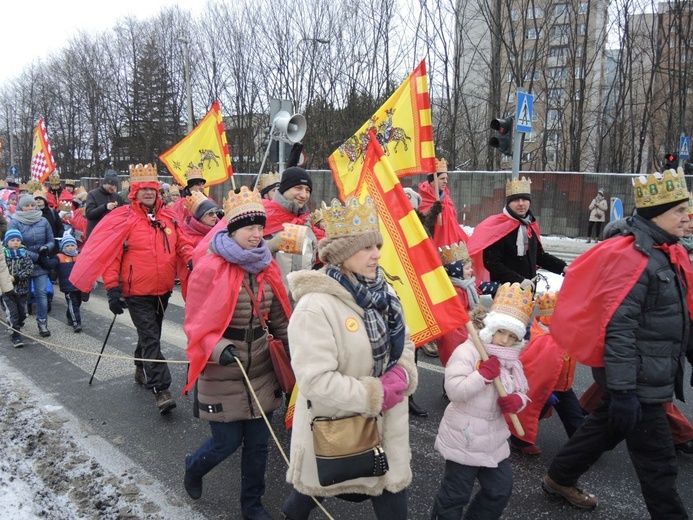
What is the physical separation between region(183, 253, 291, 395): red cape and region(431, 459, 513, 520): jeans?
5.13ft

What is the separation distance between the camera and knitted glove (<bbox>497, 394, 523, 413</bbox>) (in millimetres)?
2801

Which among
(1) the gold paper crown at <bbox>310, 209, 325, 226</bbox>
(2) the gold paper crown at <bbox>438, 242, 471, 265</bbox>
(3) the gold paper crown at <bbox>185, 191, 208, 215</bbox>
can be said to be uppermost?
(3) the gold paper crown at <bbox>185, 191, 208, 215</bbox>

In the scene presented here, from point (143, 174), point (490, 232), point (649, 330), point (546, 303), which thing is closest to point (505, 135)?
point (490, 232)

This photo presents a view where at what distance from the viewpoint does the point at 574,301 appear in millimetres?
3154

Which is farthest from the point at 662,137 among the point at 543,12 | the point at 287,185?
the point at 287,185

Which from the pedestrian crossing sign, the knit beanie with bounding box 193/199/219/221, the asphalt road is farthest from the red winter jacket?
the pedestrian crossing sign

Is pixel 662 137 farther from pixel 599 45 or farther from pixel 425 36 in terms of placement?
pixel 425 36

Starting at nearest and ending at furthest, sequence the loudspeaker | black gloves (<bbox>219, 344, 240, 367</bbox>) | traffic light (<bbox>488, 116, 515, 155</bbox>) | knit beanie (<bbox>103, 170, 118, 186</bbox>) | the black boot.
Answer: black gloves (<bbox>219, 344, 240, 367</bbox>) → the black boot → knit beanie (<bbox>103, 170, 118, 186</bbox>) → the loudspeaker → traffic light (<bbox>488, 116, 515, 155</bbox>)

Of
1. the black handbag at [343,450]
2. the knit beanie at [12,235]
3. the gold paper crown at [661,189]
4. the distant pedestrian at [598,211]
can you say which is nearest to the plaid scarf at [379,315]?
the black handbag at [343,450]

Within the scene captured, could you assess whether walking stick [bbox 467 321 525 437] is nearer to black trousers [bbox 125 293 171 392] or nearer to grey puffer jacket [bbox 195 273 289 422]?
grey puffer jacket [bbox 195 273 289 422]

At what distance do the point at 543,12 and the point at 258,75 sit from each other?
17.2 m

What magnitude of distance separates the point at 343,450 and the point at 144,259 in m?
3.51

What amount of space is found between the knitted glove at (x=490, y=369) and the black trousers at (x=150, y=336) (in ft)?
10.8

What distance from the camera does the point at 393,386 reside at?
2555 millimetres
